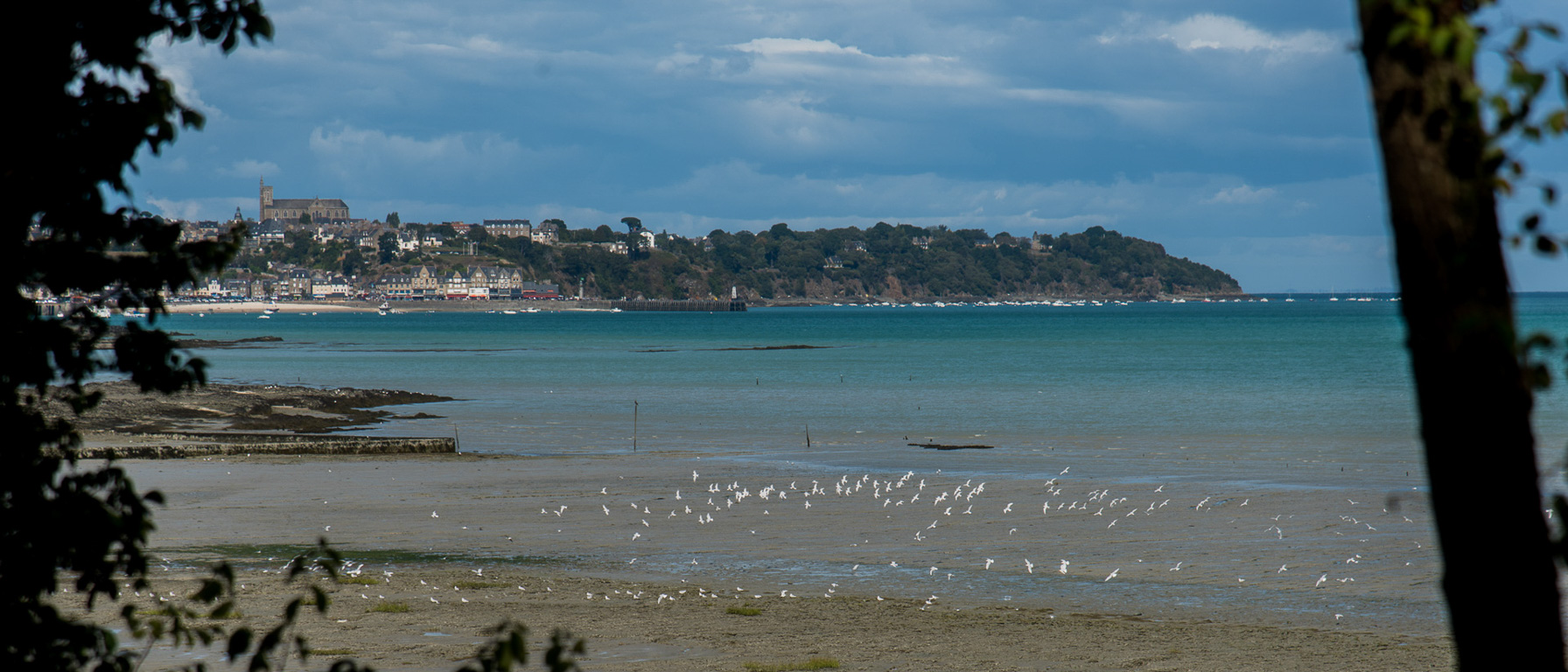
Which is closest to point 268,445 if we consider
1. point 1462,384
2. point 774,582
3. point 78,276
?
point 774,582

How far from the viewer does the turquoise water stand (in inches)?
1423

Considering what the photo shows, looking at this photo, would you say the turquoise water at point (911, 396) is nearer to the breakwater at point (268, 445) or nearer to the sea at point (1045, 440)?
the sea at point (1045, 440)

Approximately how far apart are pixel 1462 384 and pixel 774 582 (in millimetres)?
13257

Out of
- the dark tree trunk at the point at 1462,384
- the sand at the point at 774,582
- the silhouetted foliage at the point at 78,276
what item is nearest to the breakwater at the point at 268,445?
the sand at the point at 774,582

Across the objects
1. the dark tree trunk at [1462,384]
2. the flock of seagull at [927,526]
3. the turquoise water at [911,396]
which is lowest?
the turquoise water at [911,396]

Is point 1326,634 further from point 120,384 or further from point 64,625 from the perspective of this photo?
point 120,384

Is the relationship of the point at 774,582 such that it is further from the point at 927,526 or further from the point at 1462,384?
the point at 1462,384

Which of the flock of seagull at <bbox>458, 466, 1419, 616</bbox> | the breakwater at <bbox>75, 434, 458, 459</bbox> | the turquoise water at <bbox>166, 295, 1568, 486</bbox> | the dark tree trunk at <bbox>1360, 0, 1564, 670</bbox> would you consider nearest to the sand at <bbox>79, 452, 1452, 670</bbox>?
the flock of seagull at <bbox>458, 466, 1419, 616</bbox>

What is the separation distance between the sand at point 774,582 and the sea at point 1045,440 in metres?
0.13

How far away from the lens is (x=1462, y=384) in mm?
3256

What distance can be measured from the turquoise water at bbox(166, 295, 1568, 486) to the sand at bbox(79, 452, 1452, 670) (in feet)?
31.3

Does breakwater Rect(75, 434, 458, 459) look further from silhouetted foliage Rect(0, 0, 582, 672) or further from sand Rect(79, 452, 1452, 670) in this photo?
silhouetted foliage Rect(0, 0, 582, 672)

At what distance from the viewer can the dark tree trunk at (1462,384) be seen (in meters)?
3.21

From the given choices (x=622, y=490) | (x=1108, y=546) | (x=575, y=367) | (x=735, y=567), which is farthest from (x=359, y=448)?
(x=575, y=367)
